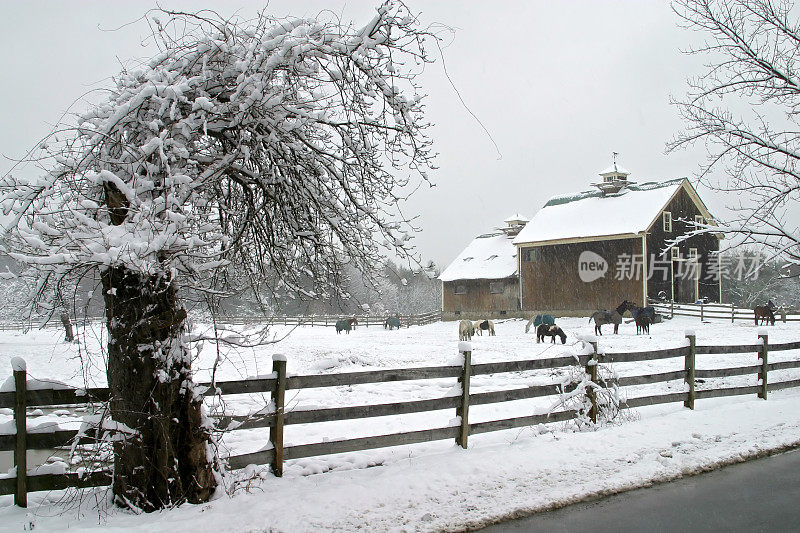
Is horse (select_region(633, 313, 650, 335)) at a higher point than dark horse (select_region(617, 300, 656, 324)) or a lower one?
lower

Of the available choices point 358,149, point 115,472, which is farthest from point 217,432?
point 358,149

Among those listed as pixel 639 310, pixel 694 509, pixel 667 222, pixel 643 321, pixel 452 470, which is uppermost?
pixel 667 222

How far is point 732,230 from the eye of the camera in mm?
12758

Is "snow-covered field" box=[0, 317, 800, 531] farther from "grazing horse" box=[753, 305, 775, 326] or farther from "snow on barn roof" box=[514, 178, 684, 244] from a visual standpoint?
"snow on barn roof" box=[514, 178, 684, 244]

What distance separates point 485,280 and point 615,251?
10.8 metres

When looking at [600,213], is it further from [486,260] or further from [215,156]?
[215,156]

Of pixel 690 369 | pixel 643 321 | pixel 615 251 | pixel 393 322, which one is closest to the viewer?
pixel 690 369

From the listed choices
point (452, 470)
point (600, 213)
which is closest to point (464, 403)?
point (452, 470)

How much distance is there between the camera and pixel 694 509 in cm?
507

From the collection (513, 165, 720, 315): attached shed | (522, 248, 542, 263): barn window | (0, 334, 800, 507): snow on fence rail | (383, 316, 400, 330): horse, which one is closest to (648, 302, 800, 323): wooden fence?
(513, 165, 720, 315): attached shed

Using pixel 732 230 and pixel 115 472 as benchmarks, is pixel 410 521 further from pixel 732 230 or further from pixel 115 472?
pixel 732 230

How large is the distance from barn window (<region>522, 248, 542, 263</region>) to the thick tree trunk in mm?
34988

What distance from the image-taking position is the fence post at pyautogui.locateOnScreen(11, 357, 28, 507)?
4.77 meters

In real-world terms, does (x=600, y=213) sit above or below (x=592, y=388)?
above
